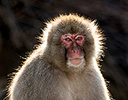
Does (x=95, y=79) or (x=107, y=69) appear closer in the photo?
(x=95, y=79)

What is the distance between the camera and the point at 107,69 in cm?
895

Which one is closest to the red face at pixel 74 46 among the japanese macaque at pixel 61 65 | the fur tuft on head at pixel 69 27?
the japanese macaque at pixel 61 65

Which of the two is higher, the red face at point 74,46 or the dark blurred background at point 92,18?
the dark blurred background at point 92,18

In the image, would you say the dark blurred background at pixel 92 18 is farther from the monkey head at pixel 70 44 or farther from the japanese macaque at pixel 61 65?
the monkey head at pixel 70 44

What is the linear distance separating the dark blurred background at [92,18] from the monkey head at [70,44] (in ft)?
11.3

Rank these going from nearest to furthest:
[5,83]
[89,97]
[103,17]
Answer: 1. [89,97]
2. [103,17]
3. [5,83]

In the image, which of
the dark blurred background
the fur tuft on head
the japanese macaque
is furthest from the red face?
the dark blurred background

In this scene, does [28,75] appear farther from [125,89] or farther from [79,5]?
[125,89]

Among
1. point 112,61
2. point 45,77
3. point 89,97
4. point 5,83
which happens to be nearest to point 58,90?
point 45,77

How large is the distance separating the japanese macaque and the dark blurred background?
10.9 feet

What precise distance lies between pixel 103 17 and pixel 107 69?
1467 mm

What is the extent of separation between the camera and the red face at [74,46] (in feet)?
15.9

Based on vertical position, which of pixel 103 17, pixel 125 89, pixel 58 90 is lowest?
pixel 58 90

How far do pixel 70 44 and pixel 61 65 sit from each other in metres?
0.36
